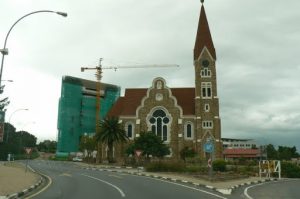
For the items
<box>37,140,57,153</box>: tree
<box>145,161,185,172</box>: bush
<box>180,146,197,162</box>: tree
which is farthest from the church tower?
<box>37,140,57,153</box>: tree

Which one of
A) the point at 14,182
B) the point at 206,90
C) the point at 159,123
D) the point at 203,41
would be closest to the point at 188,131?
the point at 159,123

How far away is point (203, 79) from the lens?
8431 centimetres

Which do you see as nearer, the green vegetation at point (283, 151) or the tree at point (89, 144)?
the tree at point (89, 144)

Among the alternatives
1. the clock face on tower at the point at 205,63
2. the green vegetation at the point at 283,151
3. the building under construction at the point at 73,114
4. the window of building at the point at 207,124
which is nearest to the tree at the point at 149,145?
the window of building at the point at 207,124

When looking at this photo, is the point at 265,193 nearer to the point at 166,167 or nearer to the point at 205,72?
the point at 166,167

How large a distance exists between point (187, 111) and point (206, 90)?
5849 mm

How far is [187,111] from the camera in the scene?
3388 inches

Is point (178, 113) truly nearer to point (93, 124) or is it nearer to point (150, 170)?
point (150, 170)

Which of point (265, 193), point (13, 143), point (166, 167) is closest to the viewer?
point (265, 193)

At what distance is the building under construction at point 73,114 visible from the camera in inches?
4995

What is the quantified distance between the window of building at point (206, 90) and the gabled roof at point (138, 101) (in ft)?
13.6

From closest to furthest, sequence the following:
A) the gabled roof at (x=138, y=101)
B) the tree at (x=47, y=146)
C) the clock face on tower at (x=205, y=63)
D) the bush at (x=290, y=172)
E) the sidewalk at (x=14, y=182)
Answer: the sidewalk at (x=14, y=182) → the bush at (x=290, y=172) → the clock face on tower at (x=205, y=63) → the gabled roof at (x=138, y=101) → the tree at (x=47, y=146)

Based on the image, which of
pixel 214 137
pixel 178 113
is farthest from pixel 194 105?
pixel 214 137

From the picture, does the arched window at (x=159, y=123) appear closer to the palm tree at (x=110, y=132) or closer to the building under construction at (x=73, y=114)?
the palm tree at (x=110, y=132)
